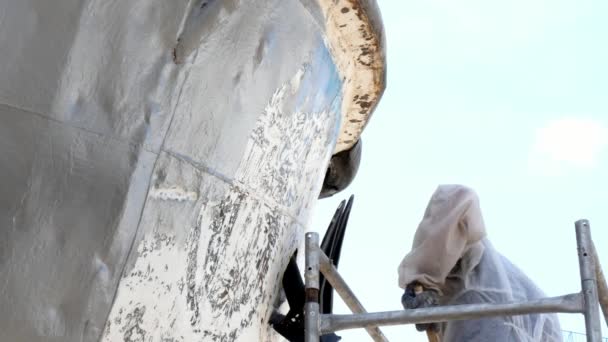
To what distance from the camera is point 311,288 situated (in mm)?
2773

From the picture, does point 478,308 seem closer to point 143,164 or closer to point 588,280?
point 588,280

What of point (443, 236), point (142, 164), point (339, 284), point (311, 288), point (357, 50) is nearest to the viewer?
point (142, 164)

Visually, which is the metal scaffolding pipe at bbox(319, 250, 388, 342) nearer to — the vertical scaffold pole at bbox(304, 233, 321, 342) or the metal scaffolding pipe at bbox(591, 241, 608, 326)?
the vertical scaffold pole at bbox(304, 233, 321, 342)

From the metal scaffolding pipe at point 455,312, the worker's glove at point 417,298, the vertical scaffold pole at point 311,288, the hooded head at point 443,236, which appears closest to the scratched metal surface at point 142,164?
the vertical scaffold pole at point 311,288

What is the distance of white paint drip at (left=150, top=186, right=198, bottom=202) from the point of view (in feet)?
7.10

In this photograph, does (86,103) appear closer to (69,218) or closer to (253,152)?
(69,218)

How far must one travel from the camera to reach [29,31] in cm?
202

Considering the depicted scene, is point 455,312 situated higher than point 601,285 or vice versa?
point 601,285

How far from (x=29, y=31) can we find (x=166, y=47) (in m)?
0.34

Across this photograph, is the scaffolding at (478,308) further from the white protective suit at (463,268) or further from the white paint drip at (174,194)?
the white paint drip at (174,194)

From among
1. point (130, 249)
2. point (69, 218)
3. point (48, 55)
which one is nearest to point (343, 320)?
point (130, 249)

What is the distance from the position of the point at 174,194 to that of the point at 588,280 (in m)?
1.19

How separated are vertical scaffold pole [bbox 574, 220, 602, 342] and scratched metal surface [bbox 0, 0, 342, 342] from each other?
2.89 feet

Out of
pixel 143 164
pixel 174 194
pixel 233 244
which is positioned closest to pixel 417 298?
pixel 233 244
